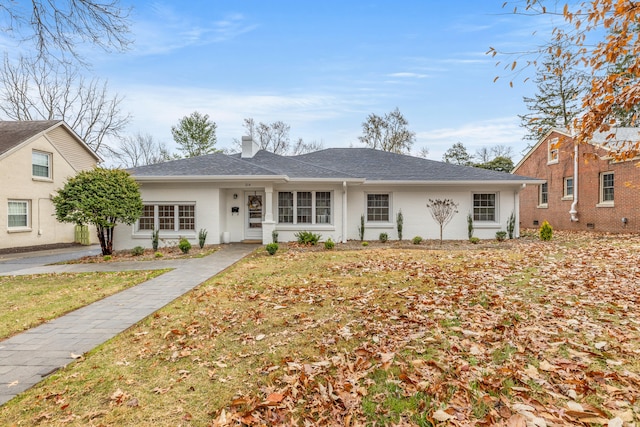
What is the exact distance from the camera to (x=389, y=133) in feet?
108

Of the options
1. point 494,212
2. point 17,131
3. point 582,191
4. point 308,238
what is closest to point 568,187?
point 582,191

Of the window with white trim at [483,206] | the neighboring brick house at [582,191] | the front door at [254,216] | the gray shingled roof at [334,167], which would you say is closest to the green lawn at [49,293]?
the gray shingled roof at [334,167]

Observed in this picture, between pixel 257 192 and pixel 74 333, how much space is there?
10192 millimetres

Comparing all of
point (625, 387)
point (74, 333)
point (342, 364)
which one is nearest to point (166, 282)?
point (74, 333)

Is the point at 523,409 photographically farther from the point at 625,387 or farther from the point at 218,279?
the point at 218,279

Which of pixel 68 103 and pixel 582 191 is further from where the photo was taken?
pixel 68 103

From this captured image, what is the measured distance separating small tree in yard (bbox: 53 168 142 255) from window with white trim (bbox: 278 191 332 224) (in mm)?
5661

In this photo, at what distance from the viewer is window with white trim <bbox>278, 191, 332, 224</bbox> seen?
14195mm

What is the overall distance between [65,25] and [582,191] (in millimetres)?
22704

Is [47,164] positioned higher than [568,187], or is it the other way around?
[47,164]

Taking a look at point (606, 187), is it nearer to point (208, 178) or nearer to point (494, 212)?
point (494, 212)

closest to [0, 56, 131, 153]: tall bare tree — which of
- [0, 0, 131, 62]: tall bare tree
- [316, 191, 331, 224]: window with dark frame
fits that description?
[316, 191, 331, 224]: window with dark frame

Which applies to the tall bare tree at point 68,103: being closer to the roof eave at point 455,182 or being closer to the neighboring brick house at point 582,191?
the roof eave at point 455,182

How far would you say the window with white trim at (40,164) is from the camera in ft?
54.2
